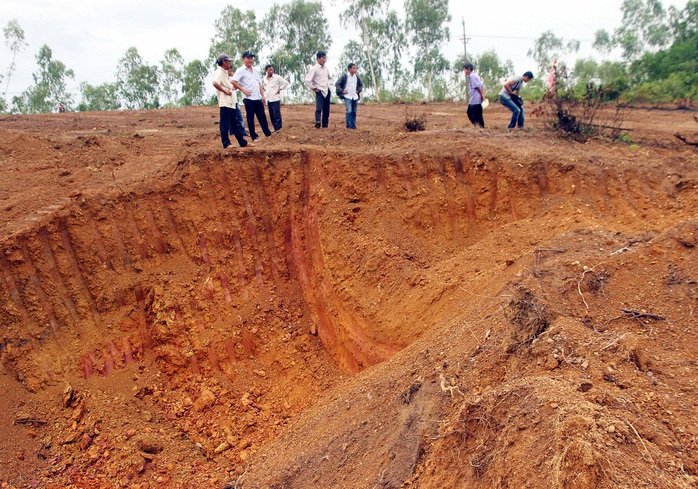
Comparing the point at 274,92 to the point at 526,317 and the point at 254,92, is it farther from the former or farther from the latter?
the point at 526,317

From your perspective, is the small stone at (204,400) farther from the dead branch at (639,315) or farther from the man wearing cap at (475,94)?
the man wearing cap at (475,94)

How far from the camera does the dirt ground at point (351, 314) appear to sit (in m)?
3.02

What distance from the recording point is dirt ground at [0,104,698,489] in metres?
3.02

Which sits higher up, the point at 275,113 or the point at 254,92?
the point at 254,92

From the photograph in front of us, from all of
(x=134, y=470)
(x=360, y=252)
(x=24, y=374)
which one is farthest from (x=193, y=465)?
(x=360, y=252)

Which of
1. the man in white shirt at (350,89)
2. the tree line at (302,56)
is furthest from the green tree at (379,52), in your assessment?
the man in white shirt at (350,89)

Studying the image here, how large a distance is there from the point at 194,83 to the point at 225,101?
25.4 metres

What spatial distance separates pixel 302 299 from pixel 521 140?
4.46 metres

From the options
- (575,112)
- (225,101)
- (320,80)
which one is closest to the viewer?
(225,101)

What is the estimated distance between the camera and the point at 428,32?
31.6 metres

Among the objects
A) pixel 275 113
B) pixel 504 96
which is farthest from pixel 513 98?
pixel 275 113

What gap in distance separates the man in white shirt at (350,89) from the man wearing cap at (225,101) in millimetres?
3245

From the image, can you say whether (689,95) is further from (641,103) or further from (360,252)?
(360,252)

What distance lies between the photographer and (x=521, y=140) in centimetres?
875
